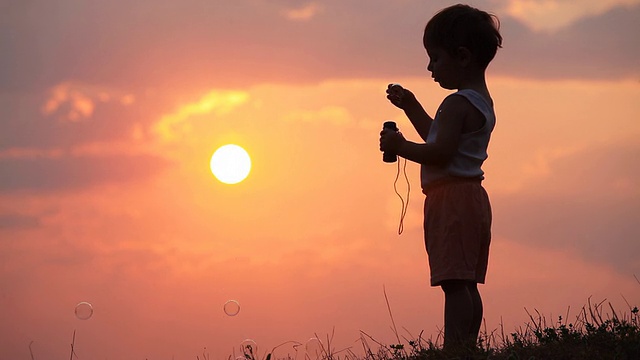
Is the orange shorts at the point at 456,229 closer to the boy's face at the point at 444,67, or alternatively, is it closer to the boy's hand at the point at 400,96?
the boy's face at the point at 444,67

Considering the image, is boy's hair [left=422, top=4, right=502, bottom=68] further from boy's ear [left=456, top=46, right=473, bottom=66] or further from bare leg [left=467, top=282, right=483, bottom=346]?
bare leg [left=467, top=282, right=483, bottom=346]

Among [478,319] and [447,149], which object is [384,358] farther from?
[447,149]

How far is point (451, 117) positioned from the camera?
6488 millimetres

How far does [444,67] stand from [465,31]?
300mm

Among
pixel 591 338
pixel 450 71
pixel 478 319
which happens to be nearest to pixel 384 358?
pixel 478 319

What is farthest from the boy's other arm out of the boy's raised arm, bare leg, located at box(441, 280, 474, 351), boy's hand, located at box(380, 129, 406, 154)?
bare leg, located at box(441, 280, 474, 351)

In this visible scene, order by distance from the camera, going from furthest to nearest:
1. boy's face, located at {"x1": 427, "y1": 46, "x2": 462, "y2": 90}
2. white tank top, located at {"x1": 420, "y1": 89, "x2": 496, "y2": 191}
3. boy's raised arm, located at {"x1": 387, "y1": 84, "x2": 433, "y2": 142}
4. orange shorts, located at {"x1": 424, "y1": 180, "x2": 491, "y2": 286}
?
boy's raised arm, located at {"x1": 387, "y1": 84, "x2": 433, "y2": 142}, boy's face, located at {"x1": 427, "y1": 46, "x2": 462, "y2": 90}, white tank top, located at {"x1": 420, "y1": 89, "x2": 496, "y2": 191}, orange shorts, located at {"x1": 424, "y1": 180, "x2": 491, "y2": 286}

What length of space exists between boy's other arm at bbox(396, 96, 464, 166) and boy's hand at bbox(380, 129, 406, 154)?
4.3 inches

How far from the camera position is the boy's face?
262 inches

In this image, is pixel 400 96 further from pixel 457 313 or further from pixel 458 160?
pixel 457 313

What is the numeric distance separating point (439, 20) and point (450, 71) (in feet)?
1.22

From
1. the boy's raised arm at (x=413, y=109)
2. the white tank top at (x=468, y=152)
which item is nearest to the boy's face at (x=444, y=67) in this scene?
the white tank top at (x=468, y=152)

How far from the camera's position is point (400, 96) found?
730 cm

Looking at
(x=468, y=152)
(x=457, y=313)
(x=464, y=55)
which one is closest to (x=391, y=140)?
(x=468, y=152)
